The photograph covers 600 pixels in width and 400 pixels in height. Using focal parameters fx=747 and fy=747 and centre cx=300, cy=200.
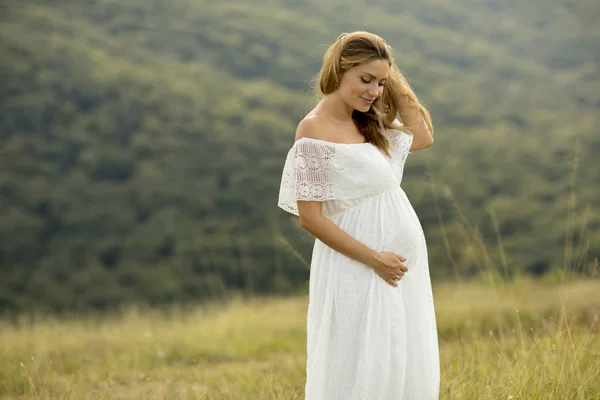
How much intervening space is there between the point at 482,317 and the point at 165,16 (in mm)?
40188

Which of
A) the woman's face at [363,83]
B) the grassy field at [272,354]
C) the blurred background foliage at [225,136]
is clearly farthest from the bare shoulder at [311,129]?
the blurred background foliage at [225,136]

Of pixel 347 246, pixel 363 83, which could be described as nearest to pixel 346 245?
pixel 347 246

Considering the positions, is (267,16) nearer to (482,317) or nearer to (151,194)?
(151,194)

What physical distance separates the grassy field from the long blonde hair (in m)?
1.17

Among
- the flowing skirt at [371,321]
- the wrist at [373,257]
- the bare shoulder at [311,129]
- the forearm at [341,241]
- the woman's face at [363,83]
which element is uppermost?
the woman's face at [363,83]

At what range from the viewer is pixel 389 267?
2492 millimetres

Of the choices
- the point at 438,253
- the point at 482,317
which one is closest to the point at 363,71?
the point at 482,317

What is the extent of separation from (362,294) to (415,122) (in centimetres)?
78

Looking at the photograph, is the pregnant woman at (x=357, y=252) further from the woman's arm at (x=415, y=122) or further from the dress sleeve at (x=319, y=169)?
the woman's arm at (x=415, y=122)

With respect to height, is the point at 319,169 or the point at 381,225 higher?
the point at 319,169

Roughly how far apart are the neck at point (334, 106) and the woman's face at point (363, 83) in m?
0.04

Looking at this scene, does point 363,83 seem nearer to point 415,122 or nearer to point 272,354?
point 415,122

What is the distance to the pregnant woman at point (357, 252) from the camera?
8.18 feet

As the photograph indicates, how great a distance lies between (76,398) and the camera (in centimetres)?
363
